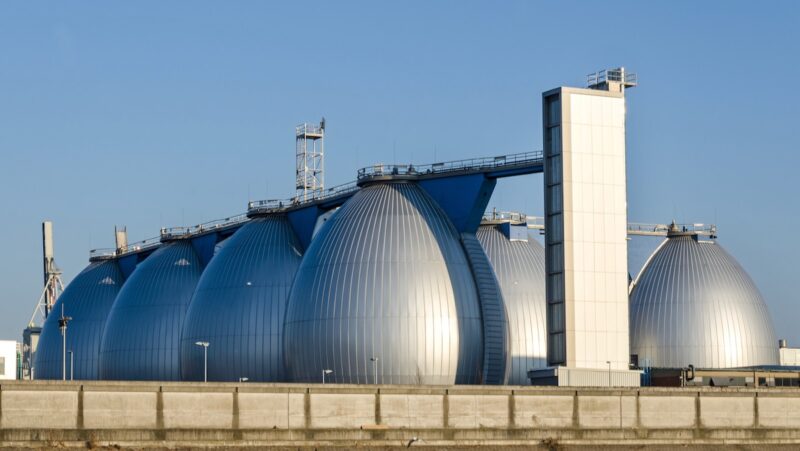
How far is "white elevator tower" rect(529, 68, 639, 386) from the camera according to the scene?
84062 millimetres

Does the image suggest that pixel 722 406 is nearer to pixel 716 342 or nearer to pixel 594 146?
pixel 594 146

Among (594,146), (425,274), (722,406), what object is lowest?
(722,406)

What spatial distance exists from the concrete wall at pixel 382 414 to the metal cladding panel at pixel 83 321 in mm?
73300

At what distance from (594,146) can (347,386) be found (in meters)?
29.2

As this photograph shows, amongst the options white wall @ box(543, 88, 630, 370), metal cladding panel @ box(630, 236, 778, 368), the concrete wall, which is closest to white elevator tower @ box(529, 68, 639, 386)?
white wall @ box(543, 88, 630, 370)

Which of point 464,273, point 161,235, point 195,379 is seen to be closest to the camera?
point 464,273

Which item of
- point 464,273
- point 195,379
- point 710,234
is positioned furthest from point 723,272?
point 195,379

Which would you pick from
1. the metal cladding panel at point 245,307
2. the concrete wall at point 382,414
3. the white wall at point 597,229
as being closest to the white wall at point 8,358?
the metal cladding panel at point 245,307

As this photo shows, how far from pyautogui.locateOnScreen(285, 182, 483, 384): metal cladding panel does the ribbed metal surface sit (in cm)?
46

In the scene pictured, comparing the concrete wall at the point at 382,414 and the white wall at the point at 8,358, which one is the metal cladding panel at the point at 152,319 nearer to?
the white wall at the point at 8,358

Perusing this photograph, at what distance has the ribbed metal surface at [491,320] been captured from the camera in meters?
91.4

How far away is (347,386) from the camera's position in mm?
62438

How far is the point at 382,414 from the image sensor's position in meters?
63.2

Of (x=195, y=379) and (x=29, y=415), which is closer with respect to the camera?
(x=29, y=415)
